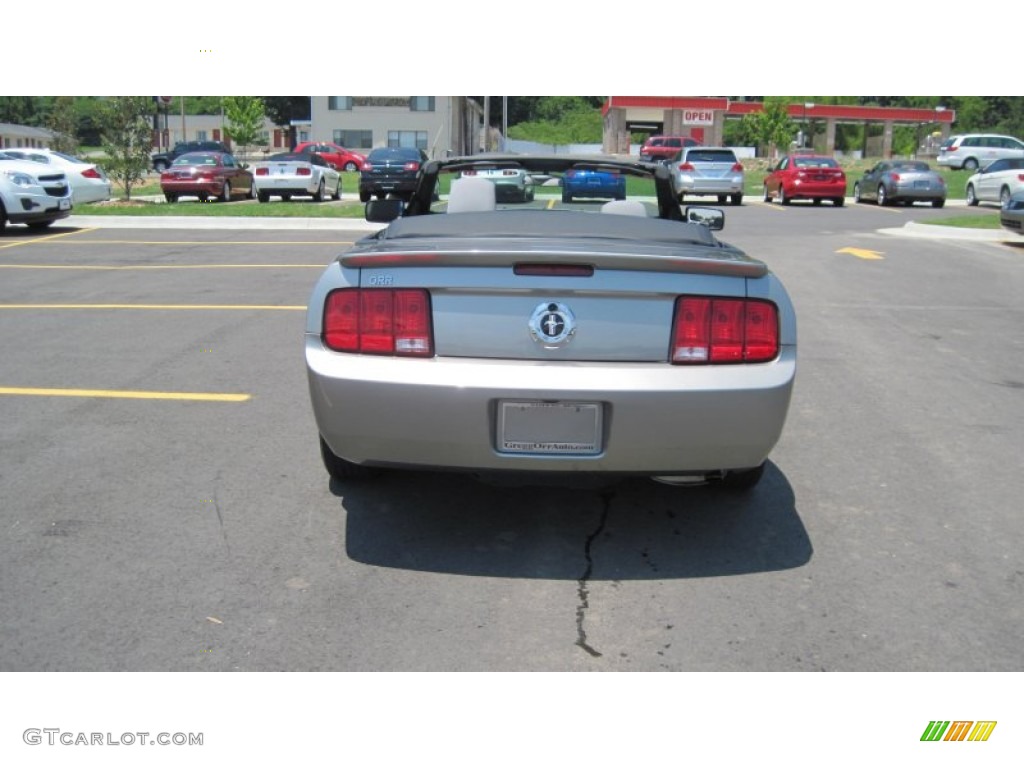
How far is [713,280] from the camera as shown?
391 centimetres

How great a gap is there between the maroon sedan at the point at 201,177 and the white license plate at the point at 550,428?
941 inches

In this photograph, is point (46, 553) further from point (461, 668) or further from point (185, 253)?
point (185, 253)

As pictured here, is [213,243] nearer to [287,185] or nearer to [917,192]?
[287,185]

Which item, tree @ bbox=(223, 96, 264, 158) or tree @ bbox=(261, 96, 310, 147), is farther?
tree @ bbox=(261, 96, 310, 147)

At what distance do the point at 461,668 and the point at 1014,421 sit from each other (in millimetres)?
4359

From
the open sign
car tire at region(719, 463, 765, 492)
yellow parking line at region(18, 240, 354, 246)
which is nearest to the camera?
car tire at region(719, 463, 765, 492)

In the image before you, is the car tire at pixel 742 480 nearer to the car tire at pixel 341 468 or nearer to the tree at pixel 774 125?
the car tire at pixel 341 468

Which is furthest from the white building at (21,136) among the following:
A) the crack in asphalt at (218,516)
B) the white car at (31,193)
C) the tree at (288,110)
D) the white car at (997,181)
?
the crack in asphalt at (218,516)

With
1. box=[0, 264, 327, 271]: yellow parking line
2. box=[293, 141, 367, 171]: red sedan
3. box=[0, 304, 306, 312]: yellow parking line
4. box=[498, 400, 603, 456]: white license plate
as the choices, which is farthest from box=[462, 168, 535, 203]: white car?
box=[293, 141, 367, 171]: red sedan

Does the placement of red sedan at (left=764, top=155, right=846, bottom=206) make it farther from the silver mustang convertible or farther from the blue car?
the silver mustang convertible

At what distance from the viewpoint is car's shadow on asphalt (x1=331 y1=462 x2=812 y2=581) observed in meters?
4.07

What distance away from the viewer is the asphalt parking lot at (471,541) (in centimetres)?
341
